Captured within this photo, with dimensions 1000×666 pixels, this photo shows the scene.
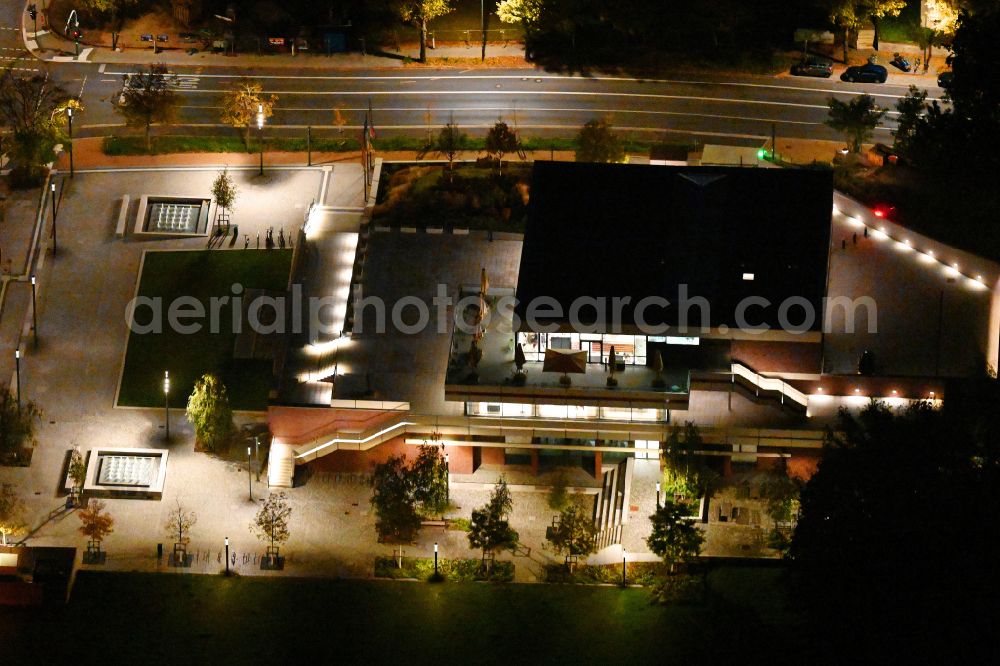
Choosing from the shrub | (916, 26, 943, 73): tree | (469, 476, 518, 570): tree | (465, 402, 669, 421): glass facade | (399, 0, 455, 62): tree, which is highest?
(916, 26, 943, 73): tree

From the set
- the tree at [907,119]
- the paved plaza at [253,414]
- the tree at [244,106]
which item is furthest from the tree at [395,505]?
the tree at [907,119]

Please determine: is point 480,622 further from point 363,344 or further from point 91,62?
point 91,62

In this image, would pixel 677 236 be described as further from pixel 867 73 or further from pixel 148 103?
pixel 148 103

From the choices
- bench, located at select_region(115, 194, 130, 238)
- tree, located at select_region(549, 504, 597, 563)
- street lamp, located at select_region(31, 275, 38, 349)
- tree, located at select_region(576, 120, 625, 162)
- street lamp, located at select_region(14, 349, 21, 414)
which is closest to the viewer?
tree, located at select_region(549, 504, 597, 563)

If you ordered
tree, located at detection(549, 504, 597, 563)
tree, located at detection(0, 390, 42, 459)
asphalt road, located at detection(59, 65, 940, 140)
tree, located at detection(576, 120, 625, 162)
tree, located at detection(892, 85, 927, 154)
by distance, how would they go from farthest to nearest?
asphalt road, located at detection(59, 65, 940, 140)
tree, located at detection(576, 120, 625, 162)
tree, located at detection(892, 85, 927, 154)
tree, located at detection(0, 390, 42, 459)
tree, located at detection(549, 504, 597, 563)

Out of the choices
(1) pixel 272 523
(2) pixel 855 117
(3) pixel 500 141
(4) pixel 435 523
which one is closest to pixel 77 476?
(1) pixel 272 523

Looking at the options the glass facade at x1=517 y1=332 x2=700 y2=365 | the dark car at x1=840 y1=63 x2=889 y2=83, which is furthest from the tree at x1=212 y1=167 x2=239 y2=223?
the dark car at x1=840 y1=63 x2=889 y2=83

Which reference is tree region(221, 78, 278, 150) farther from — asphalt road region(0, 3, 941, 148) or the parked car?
the parked car

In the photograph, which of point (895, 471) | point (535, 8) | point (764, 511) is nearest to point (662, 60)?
point (535, 8)
